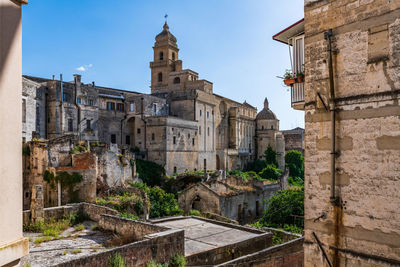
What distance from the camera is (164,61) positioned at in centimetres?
5772

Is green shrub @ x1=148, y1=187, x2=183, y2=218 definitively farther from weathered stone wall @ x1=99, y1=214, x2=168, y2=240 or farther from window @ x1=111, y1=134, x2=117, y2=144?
window @ x1=111, y1=134, x2=117, y2=144

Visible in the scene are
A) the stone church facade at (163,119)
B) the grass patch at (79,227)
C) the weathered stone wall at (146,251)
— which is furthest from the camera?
the stone church facade at (163,119)

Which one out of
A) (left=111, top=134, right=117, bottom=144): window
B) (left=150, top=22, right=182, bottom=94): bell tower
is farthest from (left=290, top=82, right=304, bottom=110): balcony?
(left=150, top=22, right=182, bottom=94): bell tower

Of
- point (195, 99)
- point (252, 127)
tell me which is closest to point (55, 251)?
point (195, 99)

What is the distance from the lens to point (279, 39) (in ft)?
25.5

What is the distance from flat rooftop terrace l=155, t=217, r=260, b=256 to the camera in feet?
41.0

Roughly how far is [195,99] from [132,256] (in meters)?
37.7

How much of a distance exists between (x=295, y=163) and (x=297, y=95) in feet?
200

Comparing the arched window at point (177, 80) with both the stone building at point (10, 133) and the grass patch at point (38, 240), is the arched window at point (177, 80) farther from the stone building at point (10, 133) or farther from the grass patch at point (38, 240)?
the stone building at point (10, 133)

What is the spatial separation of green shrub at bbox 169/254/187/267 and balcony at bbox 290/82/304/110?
633 centimetres

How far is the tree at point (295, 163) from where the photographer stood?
6288 cm

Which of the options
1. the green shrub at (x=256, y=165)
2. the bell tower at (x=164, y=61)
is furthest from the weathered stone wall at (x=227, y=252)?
the green shrub at (x=256, y=165)

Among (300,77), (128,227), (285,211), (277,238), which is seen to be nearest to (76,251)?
(128,227)

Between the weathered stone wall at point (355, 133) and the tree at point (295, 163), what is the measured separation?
190 feet
